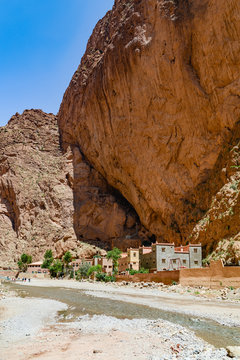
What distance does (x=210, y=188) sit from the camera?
39.7 m

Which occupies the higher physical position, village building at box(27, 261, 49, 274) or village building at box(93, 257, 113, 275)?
village building at box(93, 257, 113, 275)

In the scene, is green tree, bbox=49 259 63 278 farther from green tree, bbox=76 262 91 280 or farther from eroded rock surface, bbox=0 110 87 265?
green tree, bbox=76 262 91 280

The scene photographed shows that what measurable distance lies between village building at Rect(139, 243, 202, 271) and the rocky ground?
910 inches

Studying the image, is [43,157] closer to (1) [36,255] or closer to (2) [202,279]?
(1) [36,255]

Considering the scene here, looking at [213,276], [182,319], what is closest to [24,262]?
[213,276]

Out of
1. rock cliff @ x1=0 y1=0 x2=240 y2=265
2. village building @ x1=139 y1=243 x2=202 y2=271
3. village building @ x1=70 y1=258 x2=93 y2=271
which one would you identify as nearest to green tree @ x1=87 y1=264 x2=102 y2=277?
village building @ x1=70 y1=258 x2=93 y2=271

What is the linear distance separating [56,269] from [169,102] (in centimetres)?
3526

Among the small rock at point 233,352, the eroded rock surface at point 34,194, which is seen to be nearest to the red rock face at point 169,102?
the eroded rock surface at point 34,194

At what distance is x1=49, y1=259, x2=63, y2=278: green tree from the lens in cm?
5828

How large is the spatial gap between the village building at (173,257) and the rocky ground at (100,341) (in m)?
23.1

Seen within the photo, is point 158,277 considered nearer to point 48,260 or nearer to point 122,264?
point 122,264

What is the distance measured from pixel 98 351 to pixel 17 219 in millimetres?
65392

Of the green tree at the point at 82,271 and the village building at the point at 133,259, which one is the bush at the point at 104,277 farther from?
the green tree at the point at 82,271

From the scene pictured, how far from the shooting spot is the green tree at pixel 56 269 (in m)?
58.3
